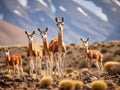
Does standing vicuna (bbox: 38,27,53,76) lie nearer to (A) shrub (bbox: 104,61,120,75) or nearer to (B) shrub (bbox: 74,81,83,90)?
(A) shrub (bbox: 104,61,120,75)

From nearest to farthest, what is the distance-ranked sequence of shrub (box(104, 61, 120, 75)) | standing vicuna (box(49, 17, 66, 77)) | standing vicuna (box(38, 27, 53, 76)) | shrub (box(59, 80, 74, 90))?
1. shrub (box(59, 80, 74, 90))
2. standing vicuna (box(49, 17, 66, 77))
3. shrub (box(104, 61, 120, 75))
4. standing vicuna (box(38, 27, 53, 76))

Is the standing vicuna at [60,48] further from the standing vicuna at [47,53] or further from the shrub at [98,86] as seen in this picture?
the shrub at [98,86]

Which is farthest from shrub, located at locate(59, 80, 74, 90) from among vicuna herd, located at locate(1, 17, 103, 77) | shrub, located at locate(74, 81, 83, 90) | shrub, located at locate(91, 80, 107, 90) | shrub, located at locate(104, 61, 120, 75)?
shrub, located at locate(104, 61, 120, 75)

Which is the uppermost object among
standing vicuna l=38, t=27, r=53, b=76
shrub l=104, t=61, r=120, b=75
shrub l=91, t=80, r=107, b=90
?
standing vicuna l=38, t=27, r=53, b=76

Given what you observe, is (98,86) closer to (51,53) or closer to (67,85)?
(67,85)

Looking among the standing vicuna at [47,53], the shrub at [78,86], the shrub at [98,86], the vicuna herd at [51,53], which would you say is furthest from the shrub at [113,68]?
the shrub at [98,86]

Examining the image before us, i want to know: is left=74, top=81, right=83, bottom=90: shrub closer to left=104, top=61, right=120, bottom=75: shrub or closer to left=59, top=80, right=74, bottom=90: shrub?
left=59, top=80, right=74, bottom=90: shrub

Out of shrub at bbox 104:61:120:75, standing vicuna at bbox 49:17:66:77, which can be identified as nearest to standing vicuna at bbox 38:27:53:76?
standing vicuna at bbox 49:17:66:77

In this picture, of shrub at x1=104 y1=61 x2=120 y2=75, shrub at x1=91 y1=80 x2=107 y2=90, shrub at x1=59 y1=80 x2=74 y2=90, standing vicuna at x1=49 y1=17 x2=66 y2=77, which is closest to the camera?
shrub at x1=91 y1=80 x2=107 y2=90

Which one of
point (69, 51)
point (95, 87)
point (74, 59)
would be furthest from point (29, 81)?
point (69, 51)

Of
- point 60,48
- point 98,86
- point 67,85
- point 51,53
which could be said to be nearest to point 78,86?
point 67,85

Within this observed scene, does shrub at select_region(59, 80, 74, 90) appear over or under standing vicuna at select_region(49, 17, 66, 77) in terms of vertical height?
under

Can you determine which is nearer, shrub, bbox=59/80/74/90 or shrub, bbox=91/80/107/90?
shrub, bbox=91/80/107/90

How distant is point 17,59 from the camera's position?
33.0 m
